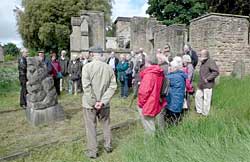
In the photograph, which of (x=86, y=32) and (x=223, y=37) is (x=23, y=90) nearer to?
(x=223, y=37)

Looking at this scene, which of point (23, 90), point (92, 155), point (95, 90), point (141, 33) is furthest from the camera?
point (141, 33)

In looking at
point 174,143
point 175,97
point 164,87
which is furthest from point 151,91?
point 174,143

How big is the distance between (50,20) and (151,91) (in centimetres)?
3225

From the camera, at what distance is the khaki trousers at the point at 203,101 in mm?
7415

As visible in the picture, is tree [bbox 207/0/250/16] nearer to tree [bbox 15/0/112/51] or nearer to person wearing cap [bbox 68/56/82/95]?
person wearing cap [bbox 68/56/82/95]

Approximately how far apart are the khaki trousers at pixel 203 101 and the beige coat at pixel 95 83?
3.17m

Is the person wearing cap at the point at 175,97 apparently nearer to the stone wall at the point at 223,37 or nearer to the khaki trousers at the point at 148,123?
the khaki trousers at the point at 148,123

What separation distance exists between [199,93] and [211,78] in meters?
0.63

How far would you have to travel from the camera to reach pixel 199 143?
13.4 feet

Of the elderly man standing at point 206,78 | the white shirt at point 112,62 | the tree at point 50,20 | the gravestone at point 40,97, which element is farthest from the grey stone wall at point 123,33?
the elderly man standing at point 206,78

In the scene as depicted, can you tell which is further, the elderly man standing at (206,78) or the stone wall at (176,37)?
the stone wall at (176,37)

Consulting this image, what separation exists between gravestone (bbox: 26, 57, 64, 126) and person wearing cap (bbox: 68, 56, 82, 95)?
3911 mm

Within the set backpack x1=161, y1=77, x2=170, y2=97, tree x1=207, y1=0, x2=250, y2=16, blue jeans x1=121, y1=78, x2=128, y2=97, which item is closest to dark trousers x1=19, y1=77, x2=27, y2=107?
blue jeans x1=121, y1=78, x2=128, y2=97

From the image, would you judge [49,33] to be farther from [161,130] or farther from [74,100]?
[161,130]
